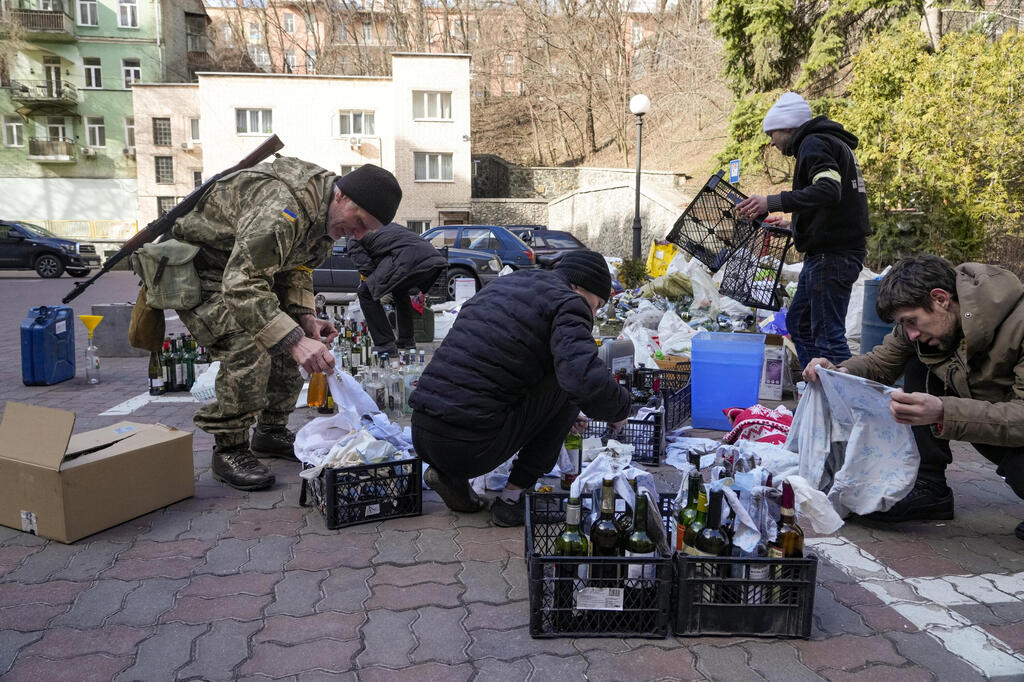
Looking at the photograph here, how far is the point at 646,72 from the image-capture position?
33.8 metres

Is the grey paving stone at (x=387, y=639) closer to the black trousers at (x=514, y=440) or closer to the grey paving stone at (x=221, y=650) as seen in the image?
the grey paving stone at (x=221, y=650)

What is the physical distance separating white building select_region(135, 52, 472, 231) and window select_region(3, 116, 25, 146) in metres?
7.56

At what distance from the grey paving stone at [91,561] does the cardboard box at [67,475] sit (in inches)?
4.6

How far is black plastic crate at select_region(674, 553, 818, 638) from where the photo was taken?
2.34m

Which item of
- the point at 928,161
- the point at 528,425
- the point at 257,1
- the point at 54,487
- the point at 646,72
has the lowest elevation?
the point at 54,487

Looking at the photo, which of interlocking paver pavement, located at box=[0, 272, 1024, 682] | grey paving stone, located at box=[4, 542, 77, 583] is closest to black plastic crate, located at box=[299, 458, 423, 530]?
interlocking paver pavement, located at box=[0, 272, 1024, 682]

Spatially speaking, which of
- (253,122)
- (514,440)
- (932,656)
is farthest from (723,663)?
(253,122)

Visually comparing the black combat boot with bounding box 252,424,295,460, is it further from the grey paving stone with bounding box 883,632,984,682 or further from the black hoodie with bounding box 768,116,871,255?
the black hoodie with bounding box 768,116,871,255

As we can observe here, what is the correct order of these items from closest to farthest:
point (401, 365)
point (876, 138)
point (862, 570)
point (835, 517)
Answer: point (835, 517)
point (862, 570)
point (401, 365)
point (876, 138)

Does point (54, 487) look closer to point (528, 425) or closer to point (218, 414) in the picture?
point (218, 414)

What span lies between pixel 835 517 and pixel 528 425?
4.25 ft

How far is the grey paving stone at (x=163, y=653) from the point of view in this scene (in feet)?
7.13

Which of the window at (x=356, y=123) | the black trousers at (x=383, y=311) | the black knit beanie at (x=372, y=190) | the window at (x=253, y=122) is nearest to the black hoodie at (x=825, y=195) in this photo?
the black knit beanie at (x=372, y=190)

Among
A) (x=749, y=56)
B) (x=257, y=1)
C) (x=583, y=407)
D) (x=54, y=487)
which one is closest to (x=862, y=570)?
(x=583, y=407)
